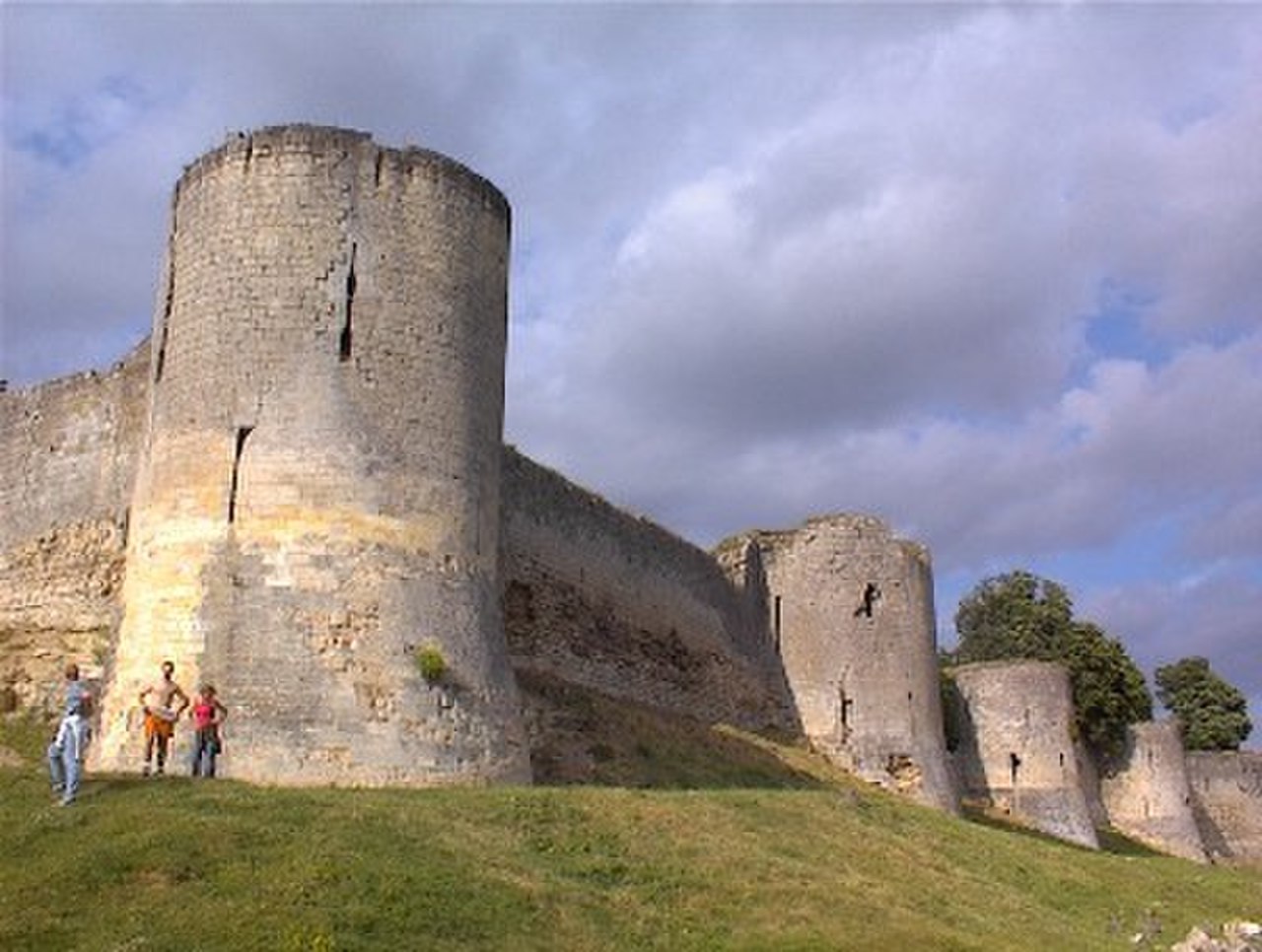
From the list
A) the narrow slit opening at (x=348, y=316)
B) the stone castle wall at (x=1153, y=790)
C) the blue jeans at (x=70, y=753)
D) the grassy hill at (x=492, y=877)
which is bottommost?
the grassy hill at (x=492, y=877)

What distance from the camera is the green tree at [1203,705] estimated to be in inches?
2295

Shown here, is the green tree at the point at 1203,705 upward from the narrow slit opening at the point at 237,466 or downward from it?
upward

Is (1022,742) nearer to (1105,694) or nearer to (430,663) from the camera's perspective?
(1105,694)

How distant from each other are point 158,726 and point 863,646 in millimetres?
20127

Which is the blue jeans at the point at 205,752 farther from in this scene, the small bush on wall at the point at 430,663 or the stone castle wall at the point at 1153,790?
the stone castle wall at the point at 1153,790

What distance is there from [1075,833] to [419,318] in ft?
81.4

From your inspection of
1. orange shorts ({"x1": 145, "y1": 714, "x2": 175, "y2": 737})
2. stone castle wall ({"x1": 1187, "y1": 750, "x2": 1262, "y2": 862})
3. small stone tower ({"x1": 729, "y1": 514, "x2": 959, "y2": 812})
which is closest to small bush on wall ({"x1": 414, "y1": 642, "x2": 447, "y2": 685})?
orange shorts ({"x1": 145, "y1": 714, "x2": 175, "y2": 737})

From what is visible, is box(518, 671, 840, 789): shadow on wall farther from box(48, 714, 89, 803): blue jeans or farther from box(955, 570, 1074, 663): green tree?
box(955, 570, 1074, 663): green tree

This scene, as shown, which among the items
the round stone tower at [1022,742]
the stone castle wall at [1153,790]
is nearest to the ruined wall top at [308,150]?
the round stone tower at [1022,742]

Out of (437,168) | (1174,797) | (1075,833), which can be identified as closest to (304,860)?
(437,168)

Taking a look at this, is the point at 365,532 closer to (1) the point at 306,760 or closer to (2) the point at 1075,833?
(1) the point at 306,760

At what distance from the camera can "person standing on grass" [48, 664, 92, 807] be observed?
14.8 m

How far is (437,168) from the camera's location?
2066 cm

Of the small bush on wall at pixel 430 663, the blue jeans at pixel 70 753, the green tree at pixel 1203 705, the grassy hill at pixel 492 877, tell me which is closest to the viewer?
the grassy hill at pixel 492 877
